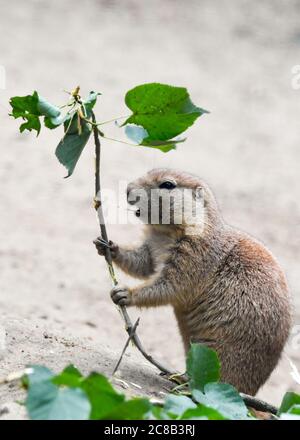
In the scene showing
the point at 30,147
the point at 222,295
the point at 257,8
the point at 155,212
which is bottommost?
the point at 222,295

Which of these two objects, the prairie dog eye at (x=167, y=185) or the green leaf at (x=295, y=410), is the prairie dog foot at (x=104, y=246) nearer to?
the prairie dog eye at (x=167, y=185)

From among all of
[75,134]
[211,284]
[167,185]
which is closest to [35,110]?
[75,134]

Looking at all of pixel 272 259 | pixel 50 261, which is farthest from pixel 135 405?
pixel 50 261

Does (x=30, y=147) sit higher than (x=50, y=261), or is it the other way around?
(x=30, y=147)

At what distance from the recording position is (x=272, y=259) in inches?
189

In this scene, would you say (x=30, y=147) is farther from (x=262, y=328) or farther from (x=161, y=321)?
(x=262, y=328)

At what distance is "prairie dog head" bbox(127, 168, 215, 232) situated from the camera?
4.66 m

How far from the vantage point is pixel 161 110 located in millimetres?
3912

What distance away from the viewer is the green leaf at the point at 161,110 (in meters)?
3.86

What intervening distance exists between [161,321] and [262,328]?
2760mm

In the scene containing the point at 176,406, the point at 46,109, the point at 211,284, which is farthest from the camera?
the point at 211,284

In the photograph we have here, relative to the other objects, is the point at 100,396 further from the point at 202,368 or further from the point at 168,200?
the point at 168,200

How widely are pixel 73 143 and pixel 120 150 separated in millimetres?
6114

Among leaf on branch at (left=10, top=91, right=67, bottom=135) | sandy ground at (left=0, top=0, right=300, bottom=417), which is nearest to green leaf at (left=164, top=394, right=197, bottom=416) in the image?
sandy ground at (left=0, top=0, right=300, bottom=417)
